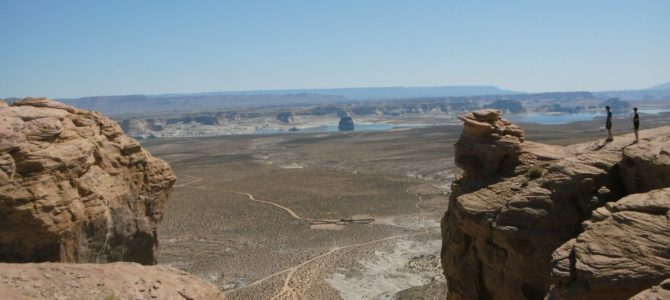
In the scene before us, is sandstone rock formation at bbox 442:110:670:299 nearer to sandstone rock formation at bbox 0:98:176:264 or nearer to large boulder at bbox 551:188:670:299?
large boulder at bbox 551:188:670:299

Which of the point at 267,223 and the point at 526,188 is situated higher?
the point at 526,188

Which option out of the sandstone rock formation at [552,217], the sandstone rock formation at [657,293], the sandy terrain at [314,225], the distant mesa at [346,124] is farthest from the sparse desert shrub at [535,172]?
the distant mesa at [346,124]

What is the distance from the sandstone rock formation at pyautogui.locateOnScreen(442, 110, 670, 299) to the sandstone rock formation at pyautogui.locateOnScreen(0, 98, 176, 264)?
10644 millimetres

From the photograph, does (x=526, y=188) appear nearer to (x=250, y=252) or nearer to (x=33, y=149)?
(x=33, y=149)

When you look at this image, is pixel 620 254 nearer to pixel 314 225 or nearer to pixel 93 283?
pixel 93 283

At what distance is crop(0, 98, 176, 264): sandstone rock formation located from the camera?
535 inches

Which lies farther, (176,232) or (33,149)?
(176,232)

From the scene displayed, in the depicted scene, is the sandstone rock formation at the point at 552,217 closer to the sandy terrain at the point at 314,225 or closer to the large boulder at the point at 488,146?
the large boulder at the point at 488,146

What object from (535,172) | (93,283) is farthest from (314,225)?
(93,283)

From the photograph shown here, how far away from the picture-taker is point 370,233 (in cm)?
4200

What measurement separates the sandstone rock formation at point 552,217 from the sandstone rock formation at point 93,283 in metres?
8.38

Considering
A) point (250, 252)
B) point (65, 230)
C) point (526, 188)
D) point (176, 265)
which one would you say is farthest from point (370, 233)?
point (65, 230)

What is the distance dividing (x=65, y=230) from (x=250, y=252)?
24536mm

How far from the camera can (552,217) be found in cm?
1570
